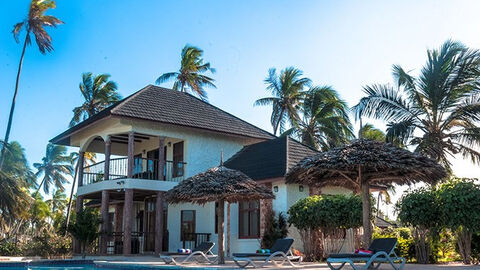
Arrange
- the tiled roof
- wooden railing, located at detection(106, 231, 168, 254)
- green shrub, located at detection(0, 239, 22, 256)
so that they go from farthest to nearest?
green shrub, located at detection(0, 239, 22, 256)
wooden railing, located at detection(106, 231, 168, 254)
the tiled roof

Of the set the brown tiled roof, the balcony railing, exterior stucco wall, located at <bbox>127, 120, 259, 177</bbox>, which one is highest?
the brown tiled roof

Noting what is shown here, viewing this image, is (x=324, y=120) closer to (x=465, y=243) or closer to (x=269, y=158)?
(x=269, y=158)

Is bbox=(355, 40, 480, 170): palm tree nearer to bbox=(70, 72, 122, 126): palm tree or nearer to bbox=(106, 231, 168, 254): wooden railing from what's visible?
bbox=(106, 231, 168, 254): wooden railing

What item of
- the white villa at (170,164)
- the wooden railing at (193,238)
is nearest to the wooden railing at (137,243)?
the white villa at (170,164)

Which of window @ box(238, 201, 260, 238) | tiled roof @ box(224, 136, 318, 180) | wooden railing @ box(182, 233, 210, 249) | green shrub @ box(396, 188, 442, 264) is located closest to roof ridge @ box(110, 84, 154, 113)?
tiled roof @ box(224, 136, 318, 180)

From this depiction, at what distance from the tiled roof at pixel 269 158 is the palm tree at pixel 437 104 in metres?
3.42

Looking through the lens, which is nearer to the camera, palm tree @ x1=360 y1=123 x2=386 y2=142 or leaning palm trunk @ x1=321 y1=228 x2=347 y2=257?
leaning palm trunk @ x1=321 y1=228 x2=347 y2=257

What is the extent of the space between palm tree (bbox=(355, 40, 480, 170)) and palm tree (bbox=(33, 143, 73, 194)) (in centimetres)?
5002

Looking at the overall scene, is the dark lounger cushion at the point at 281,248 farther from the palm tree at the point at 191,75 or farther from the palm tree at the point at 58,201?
the palm tree at the point at 58,201

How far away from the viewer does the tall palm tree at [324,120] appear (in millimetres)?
31609

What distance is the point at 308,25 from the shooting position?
15531 mm

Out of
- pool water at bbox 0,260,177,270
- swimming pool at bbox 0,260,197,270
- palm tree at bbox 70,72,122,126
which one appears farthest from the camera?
palm tree at bbox 70,72,122,126

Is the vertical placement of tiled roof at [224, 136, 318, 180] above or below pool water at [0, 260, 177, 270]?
above

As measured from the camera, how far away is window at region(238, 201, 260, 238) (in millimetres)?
19391
